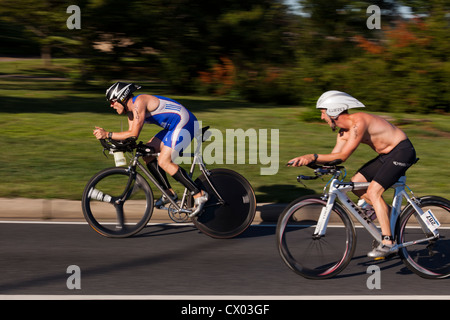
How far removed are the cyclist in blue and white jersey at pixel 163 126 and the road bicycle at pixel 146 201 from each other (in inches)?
4.5

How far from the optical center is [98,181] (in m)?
7.26

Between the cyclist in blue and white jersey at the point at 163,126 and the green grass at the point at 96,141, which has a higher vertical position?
the cyclist in blue and white jersey at the point at 163,126

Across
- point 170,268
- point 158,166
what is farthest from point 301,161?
point 158,166

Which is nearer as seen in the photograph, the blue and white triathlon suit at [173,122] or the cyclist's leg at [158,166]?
the blue and white triathlon suit at [173,122]

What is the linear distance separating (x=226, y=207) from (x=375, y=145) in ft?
6.89

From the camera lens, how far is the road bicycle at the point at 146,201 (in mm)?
7289

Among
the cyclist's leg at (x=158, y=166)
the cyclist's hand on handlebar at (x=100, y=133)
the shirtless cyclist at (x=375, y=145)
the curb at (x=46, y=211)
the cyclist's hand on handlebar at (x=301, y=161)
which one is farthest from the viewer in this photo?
the curb at (x=46, y=211)

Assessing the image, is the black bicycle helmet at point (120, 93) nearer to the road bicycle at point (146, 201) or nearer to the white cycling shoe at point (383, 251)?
the road bicycle at point (146, 201)

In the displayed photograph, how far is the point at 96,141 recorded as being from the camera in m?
12.3

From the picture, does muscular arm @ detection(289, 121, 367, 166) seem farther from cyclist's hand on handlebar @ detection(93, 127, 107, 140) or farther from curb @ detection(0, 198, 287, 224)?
curb @ detection(0, 198, 287, 224)

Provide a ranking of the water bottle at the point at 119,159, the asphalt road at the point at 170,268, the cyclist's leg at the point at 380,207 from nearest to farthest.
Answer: the asphalt road at the point at 170,268 < the cyclist's leg at the point at 380,207 < the water bottle at the point at 119,159

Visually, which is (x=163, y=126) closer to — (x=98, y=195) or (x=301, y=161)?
(x=98, y=195)

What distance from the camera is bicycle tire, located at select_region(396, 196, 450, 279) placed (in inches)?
236

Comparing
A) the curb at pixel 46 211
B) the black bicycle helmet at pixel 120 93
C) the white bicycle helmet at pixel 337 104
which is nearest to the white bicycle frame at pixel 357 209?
the white bicycle helmet at pixel 337 104
